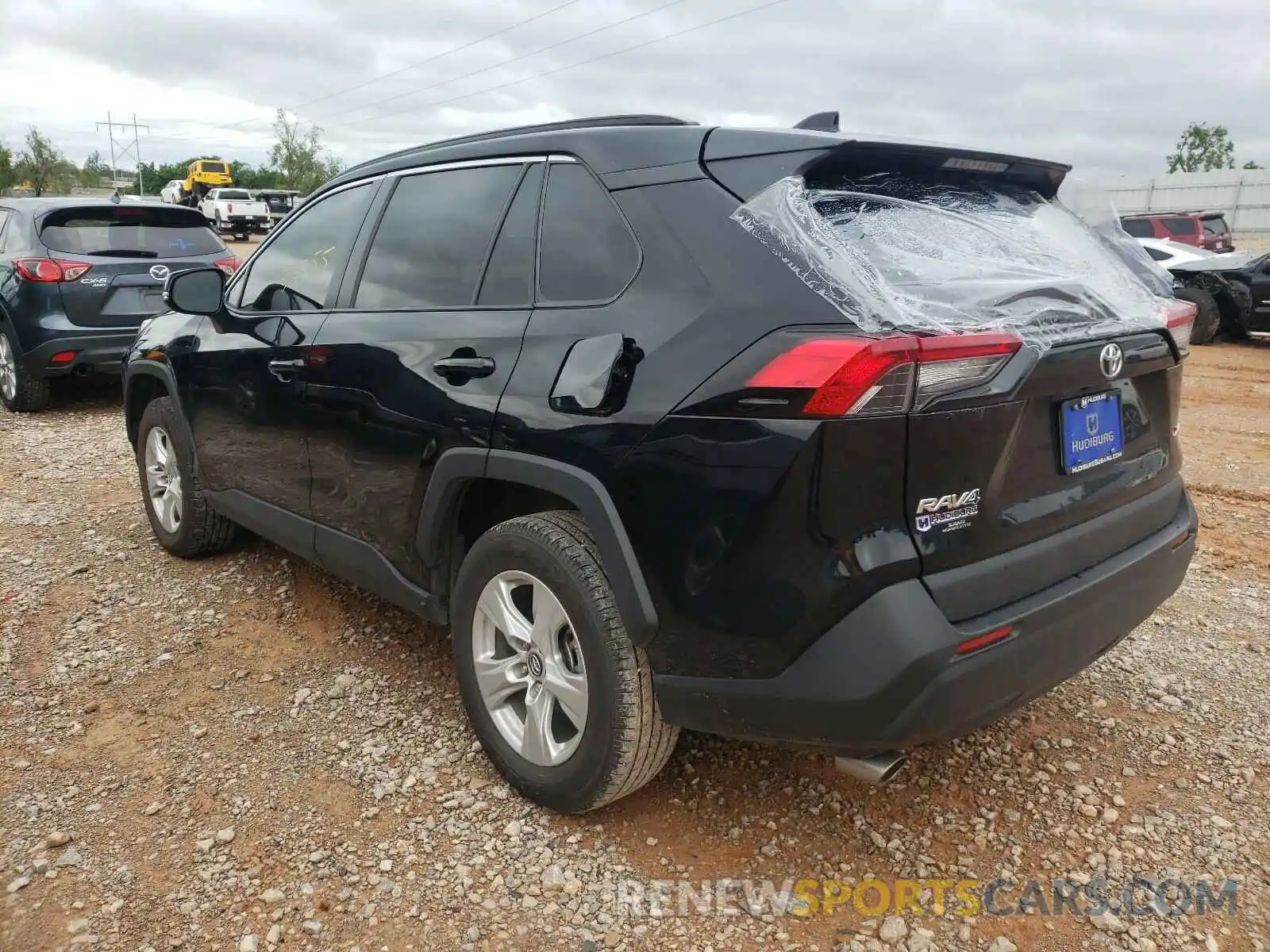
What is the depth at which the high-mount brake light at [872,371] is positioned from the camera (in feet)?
5.90

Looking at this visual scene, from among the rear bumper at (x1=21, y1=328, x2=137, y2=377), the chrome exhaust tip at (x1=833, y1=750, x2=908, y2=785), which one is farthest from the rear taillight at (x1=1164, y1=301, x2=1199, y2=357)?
the rear bumper at (x1=21, y1=328, x2=137, y2=377)

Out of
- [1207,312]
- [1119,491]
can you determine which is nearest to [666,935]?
[1119,491]

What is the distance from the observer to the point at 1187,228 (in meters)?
19.0

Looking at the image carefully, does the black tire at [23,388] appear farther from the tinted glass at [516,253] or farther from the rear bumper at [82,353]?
the tinted glass at [516,253]

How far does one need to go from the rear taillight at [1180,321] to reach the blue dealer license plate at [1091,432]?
0.36m

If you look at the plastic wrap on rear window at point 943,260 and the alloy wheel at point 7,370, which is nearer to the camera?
the plastic wrap on rear window at point 943,260

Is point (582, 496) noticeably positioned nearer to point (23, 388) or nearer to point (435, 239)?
point (435, 239)

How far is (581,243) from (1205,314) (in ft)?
40.4

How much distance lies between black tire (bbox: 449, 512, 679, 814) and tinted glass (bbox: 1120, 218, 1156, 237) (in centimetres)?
1877

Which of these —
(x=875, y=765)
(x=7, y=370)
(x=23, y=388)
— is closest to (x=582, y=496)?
(x=875, y=765)

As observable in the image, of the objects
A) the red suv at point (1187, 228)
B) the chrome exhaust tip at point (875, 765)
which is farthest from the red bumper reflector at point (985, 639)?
the red suv at point (1187, 228)

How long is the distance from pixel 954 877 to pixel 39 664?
3.16 m

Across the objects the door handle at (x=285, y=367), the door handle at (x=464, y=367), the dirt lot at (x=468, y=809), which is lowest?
the dirt lot at (x=468, y=809)

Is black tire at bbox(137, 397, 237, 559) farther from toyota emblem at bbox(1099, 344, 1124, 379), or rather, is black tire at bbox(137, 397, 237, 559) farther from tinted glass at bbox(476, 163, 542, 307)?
toyota emblem at bbox(1099, 344, 1124, 379)
